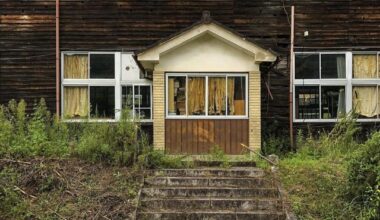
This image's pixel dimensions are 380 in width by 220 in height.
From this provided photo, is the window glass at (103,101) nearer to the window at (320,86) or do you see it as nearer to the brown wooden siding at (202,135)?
the brown wooden siding at (202,135)

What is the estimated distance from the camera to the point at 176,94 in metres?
15.1

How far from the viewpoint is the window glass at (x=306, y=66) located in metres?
17.8

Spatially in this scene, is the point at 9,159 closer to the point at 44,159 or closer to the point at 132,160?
the point at 44,159

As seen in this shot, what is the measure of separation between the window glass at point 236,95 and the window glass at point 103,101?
4.48 m

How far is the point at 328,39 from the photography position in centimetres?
1792

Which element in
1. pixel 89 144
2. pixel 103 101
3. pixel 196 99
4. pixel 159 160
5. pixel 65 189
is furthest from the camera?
pixel 103 101

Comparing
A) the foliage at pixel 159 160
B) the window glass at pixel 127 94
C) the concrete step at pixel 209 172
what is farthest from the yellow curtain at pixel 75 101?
the concrete step at pixel 209 172

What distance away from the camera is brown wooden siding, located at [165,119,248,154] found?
1490cm

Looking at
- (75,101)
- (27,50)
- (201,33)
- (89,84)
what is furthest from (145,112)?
(27,50)

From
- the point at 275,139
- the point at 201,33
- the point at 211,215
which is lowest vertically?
the point at 211,215

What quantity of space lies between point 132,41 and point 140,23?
669 mm

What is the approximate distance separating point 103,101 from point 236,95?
4.92 meters

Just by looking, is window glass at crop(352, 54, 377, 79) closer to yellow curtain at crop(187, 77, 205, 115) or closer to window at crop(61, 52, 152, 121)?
yellow curtain at crop(187, 77, 205, 115)

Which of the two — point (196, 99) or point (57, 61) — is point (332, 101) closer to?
point (196, 99)
